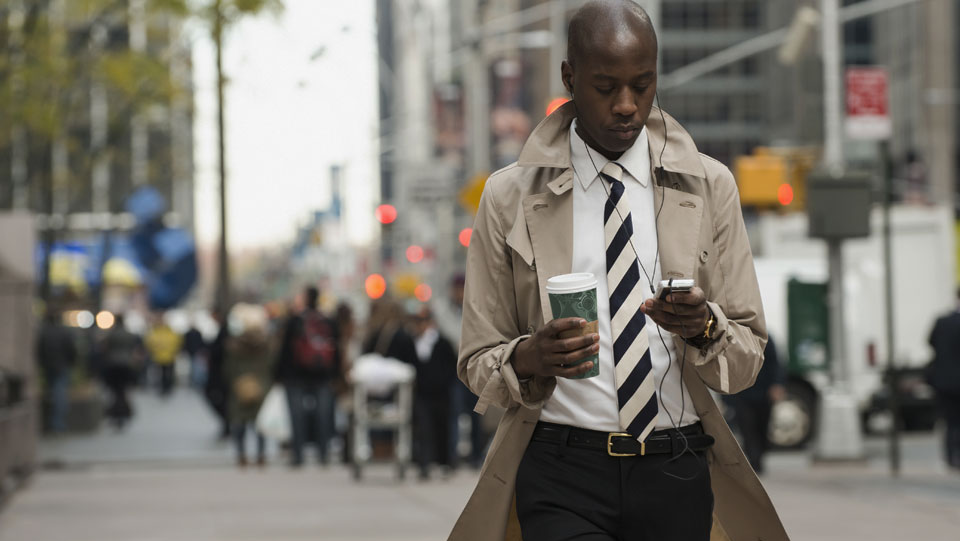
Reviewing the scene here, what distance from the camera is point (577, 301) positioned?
3332 mm

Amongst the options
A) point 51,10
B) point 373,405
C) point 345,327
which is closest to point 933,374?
point 373,405

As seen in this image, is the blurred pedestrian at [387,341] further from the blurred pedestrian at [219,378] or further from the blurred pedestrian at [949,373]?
the blurred pedestrian at [949,373]

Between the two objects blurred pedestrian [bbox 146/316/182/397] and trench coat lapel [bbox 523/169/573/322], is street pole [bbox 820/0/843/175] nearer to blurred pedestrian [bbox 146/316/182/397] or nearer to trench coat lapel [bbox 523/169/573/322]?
trench coat lapel [bbox 523/169/573/322]

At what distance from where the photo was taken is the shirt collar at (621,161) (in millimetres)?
3781

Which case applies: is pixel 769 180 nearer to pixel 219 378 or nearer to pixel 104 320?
pixel 219 378

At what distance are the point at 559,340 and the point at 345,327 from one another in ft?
54.9

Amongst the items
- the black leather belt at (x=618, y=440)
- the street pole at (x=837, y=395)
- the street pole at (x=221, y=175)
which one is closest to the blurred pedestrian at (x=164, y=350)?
the street pole at (x=221, y=175)

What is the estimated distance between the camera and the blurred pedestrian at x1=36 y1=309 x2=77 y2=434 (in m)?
23.1

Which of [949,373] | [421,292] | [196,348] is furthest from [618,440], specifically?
[421,292]

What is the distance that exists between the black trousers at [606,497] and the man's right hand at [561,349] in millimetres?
335

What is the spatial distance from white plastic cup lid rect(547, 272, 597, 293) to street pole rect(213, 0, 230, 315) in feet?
55.6

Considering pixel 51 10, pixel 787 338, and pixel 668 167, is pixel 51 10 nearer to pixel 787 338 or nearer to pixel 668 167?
pixel 787 338

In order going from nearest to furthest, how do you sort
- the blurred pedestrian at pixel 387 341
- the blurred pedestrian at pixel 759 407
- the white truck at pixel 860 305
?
the blurred pedestrian at pixel 759 407
the blurred pedestrian at pixel 387 341
the white truck at pixel 860 305

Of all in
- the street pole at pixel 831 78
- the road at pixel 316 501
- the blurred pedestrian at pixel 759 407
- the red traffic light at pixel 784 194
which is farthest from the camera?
the red traffic light at pixel 784 194
